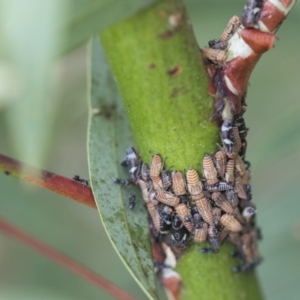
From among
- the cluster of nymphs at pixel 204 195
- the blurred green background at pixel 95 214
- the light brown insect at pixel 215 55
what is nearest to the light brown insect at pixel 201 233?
the cluster of nymphs at pixel 204 195

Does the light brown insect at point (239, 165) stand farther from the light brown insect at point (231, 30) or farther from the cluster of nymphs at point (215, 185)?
the light brown insect at point (231, 30)

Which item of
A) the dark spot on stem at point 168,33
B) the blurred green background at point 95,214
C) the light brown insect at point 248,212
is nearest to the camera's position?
the dark spot on stem at point 168,33

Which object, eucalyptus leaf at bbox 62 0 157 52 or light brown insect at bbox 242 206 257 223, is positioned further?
light brown insect at bbox 242 206 257 223

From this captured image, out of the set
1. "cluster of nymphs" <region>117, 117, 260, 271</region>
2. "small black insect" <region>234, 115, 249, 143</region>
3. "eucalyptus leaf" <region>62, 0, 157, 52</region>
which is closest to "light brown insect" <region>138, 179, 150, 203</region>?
"cluster of nymphs" <region>117, 117, 260, 271</region>

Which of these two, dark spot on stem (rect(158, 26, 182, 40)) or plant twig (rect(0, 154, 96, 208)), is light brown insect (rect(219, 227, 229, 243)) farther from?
dark spot on stem (rect(158, 26, 182, 40))

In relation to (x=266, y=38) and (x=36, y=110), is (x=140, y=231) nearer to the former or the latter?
(x=266, y=38)

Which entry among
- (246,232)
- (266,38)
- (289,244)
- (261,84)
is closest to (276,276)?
(289,244)
